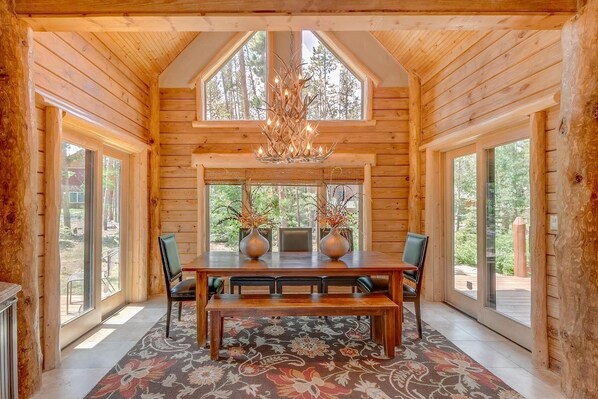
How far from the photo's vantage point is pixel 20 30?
2.14 m

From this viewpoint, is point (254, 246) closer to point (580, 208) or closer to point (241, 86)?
point (580, 208)

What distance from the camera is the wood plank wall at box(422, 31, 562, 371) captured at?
249cm

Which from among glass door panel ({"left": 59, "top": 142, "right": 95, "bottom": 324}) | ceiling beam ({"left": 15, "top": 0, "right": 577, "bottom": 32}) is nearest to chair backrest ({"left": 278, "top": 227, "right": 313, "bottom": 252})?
glass door panel ({"left": 59, "top": 142, "right": 95, "bottom": 324})

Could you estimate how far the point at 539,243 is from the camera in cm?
258

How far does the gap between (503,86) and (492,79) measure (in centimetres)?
19

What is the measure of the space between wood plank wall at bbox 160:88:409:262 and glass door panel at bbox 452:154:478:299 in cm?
72

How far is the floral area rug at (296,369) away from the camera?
7.34 feet

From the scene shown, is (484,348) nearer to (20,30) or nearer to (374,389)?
(374,389)

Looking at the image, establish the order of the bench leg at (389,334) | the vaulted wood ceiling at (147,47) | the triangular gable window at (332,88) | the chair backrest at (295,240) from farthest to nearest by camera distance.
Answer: the triangular gable window at (332,88)
the chair backrest at (295,240)
the vaulted wood ceiling at (147,47)
the bench leg at (389,334)

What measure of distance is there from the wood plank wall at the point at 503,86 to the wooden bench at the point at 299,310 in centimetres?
120

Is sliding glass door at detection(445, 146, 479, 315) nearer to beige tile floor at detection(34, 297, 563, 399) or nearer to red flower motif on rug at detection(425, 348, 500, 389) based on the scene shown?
beige tile floor at detection(34, 297, 563, 399)

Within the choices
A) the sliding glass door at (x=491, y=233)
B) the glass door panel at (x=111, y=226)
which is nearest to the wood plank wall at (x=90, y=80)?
the glass door panel at (x=111, y=226)

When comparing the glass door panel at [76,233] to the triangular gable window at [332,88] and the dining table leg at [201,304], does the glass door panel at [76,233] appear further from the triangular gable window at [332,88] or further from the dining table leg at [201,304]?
the triangular gable window at [332,88]

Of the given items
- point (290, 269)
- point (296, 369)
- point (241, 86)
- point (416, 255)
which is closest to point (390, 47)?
point (241, 86)
